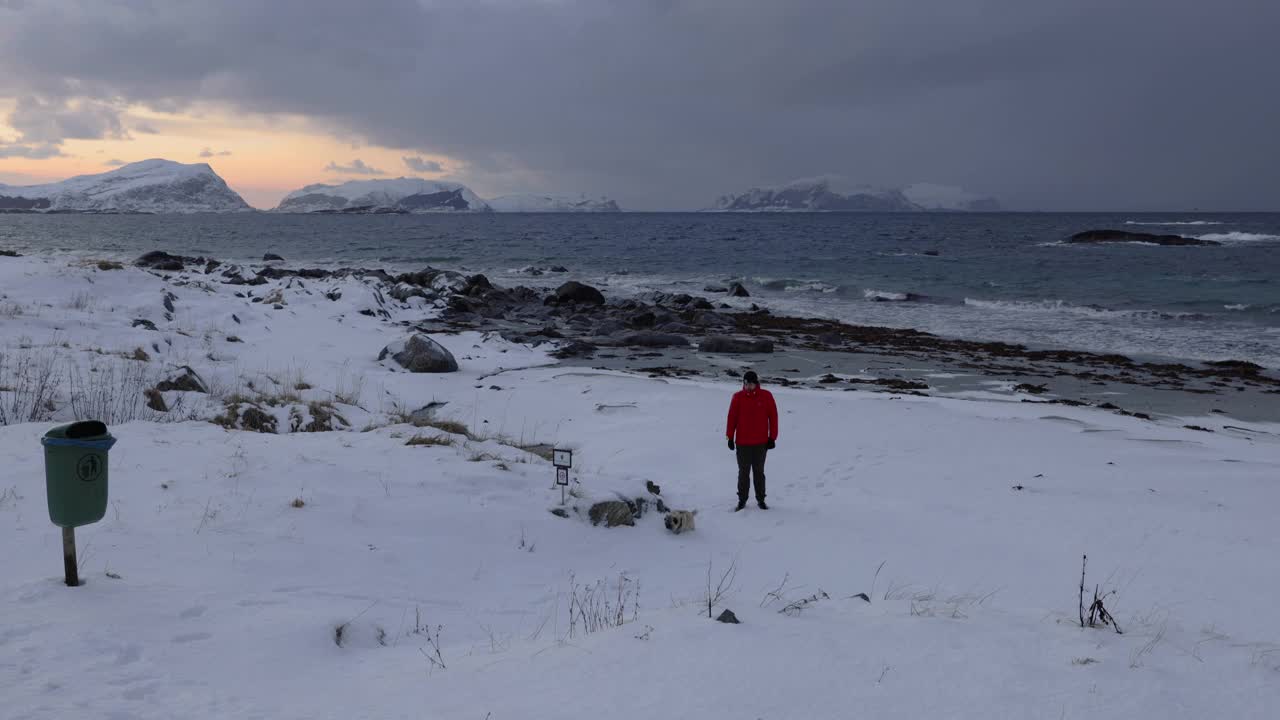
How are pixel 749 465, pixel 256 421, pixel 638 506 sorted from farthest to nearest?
pixel 256 421, pixel 749 465, pixel 638 506

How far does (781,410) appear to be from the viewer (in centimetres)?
1364

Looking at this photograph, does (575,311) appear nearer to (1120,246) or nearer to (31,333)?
(31,333)

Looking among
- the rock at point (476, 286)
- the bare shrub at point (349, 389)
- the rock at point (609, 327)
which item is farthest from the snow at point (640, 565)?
the rock at point (476, 286)

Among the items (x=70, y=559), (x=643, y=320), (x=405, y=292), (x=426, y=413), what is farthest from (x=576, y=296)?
(x=70, y=559)

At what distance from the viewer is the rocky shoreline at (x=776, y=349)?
1739 cm

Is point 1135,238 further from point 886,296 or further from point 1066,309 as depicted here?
point 886,296

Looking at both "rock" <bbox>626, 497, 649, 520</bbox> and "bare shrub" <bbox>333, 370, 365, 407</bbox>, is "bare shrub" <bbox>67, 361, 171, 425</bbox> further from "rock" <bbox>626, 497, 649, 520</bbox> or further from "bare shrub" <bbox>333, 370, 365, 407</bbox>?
"rock" <bbox>626, 497, 649, 520</bbox>

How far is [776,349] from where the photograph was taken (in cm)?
2222

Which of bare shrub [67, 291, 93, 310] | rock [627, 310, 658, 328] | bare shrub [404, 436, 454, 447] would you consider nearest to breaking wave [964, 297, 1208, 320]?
rock [627, 310, 658, 328]

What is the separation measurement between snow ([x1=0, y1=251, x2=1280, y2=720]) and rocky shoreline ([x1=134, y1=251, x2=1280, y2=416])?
3.86 m

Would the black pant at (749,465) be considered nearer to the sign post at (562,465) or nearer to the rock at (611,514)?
the rock at (611,514)

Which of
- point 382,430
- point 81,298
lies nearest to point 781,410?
point 382,430

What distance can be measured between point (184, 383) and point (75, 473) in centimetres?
788

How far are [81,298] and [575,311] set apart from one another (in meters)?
16.4
